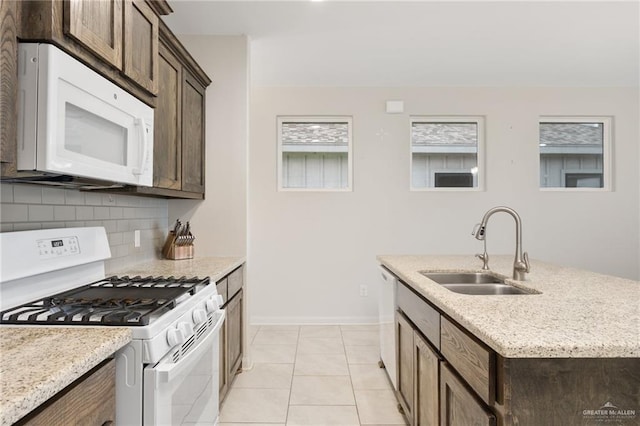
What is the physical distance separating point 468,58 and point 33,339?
367cm

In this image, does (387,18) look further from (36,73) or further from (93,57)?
(36,73)

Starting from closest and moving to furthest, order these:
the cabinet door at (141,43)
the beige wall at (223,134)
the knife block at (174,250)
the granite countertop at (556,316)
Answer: the granite countertop at (556,316)
the cabinet door at (141,43)
the knife block at (174,250)
the beige wall at (223,134)

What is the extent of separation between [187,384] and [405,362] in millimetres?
1193

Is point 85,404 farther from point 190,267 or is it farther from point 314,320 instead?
point 314,320

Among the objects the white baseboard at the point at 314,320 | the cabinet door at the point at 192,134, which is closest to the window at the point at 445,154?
the white baseboard at the point at 314,320

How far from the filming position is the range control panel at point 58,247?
1.36 m

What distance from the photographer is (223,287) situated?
2141 millimetres

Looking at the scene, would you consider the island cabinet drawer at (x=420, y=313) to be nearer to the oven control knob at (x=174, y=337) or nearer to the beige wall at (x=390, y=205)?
the oven control knob at (x=174, y=337)

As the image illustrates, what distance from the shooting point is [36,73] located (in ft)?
3.40

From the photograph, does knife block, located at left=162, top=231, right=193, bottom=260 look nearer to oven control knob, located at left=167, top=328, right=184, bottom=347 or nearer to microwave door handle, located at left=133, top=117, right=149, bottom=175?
microwave door handle, located at left=133, top=117, right=149, bottom=175

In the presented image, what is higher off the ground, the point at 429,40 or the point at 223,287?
the point at 429,40

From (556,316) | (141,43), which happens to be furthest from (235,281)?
(556,316)

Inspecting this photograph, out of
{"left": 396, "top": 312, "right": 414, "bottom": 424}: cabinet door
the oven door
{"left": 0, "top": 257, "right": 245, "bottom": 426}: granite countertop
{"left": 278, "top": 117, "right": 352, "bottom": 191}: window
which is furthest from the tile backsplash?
{"left": 396, "top": 312, "right": 414, "bottom": 424}: cabinet door

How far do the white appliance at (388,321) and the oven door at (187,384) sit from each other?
1078 millimetres
